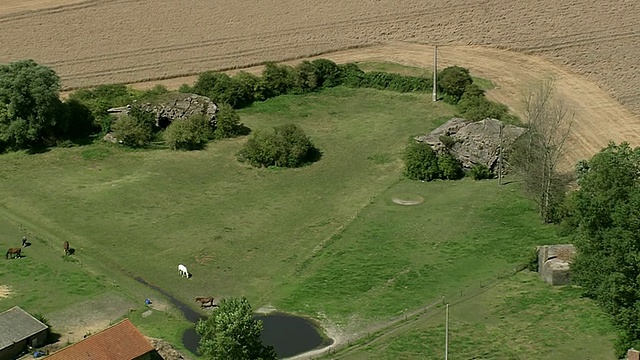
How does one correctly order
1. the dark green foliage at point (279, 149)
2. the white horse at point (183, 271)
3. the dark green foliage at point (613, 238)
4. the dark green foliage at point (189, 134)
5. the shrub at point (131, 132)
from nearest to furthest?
1. the dark green foliage at point (613, 238)
2. the white horse at point (183, 271)
3. the dark green foliage at point (279, 149)
4. the dark green foliage at point (189, 134)
5. the shrub at point (131, 132)

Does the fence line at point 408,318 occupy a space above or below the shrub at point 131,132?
below

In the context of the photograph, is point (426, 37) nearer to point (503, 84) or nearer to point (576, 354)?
point (503, 84)

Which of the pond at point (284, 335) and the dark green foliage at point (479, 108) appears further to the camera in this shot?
the dark green foliage at point (479, 108)

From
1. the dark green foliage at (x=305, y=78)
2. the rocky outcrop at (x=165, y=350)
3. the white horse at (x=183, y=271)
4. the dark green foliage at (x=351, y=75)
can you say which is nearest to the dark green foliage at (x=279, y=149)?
the dark green foliage at (x=305, y=78)

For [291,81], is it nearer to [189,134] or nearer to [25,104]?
[189,134]

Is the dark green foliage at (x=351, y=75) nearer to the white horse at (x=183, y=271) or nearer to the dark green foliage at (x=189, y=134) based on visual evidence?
the dark green foliage at (x=189, y=134)

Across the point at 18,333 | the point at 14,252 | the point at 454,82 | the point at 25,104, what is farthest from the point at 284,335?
the point at 454,82

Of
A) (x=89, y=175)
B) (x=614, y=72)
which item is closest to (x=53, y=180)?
(x=89, y=175)
